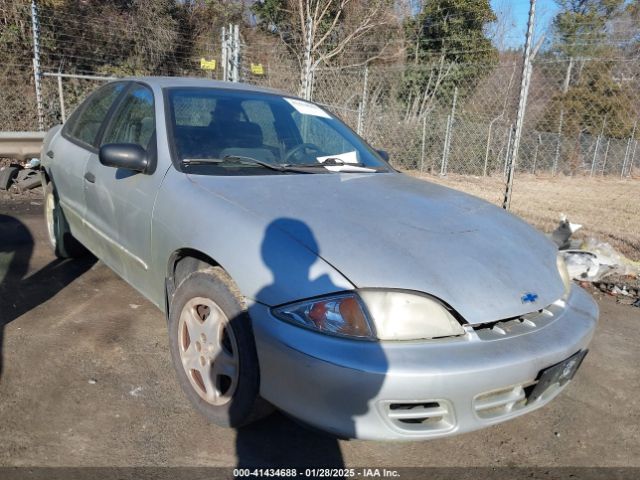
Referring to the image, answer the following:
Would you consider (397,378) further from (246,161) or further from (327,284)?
(246,161)

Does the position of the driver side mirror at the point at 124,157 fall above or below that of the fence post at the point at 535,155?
above

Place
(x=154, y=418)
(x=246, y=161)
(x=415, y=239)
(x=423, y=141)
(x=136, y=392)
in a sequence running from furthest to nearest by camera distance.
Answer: (x=423, y=141) < (x=246, y=161) < (x=136, y=392) < (x=154, y=418) < (x=415, y=239)

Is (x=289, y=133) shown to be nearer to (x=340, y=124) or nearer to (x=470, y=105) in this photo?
(x=340, y=124)

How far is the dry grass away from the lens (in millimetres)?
6992

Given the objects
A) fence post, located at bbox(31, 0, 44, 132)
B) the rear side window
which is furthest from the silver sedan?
fence post, located at bbox(31, 0, 44, 132)

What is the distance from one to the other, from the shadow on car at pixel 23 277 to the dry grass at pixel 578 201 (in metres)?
5.38

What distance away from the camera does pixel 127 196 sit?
9.66 feet

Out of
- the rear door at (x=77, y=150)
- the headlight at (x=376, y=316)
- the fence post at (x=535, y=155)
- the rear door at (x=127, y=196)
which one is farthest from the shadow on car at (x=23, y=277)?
the fence post at (x=535, y=155)

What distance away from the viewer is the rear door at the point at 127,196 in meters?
2.80

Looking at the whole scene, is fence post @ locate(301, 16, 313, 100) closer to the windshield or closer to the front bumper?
the windshield

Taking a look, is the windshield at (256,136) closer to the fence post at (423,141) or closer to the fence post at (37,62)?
the fence post at (37,62)

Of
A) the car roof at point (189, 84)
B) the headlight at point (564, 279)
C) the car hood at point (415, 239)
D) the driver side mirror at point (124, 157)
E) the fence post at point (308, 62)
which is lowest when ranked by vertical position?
the headlight at point (564, 279)

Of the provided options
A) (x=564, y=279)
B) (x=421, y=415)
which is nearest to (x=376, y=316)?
(x=421, y=415)

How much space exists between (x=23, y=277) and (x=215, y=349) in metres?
2.61
